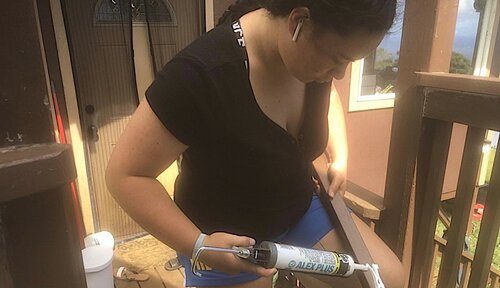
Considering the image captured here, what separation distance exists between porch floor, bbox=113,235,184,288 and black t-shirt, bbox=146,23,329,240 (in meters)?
1.66

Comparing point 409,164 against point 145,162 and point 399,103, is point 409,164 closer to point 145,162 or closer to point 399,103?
point 399,103

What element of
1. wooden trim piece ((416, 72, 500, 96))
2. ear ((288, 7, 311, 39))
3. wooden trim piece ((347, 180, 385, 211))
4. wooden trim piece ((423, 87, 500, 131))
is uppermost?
ear ((288, 7, 311, 39))

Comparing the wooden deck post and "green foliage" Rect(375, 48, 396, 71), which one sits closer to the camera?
the wooden deck post

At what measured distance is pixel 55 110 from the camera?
2.50 metres

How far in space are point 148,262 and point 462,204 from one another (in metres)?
2.23

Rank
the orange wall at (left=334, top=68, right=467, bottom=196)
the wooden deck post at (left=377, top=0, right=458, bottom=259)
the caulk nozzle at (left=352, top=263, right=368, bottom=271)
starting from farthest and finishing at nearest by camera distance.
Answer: the orange wall at (left=334, top=68, right=467, bottom=196)
the wooden deck post at (left=377, top=0, right=458, bottom=259)
the caulk nozzle at (left=352, top=263, right=368, bottom=271)

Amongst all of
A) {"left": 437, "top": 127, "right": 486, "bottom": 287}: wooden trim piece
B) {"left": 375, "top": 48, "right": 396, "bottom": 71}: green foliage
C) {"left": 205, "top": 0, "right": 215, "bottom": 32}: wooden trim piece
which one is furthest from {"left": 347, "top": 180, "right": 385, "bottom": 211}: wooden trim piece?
{"left": 375, "top": 48, "right": 396, "bottom": 71}: green foliage

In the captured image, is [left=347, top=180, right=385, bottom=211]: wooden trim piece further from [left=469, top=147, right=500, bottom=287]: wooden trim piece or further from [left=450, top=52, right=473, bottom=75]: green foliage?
[left=450, top=52, right=473, bottom=75]: green foliage

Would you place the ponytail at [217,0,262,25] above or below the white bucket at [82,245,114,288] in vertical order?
above

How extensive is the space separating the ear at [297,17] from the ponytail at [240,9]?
19cm

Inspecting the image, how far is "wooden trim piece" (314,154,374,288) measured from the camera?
1165 mm

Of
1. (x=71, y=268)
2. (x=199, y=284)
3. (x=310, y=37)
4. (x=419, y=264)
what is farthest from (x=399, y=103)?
(x=71, y=268)

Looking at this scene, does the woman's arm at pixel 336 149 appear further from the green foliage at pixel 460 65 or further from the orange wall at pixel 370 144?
the green foliage at pixel 460 65

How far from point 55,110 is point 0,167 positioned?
215 cm
